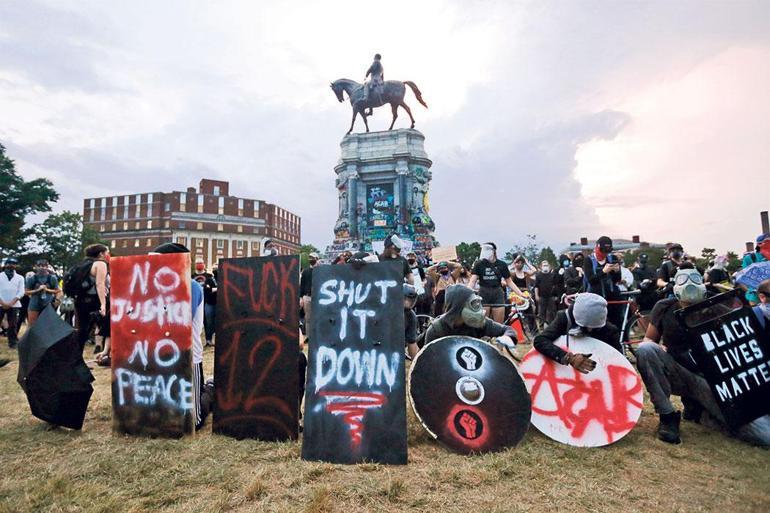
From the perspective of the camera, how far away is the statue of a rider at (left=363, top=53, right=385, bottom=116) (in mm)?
33938

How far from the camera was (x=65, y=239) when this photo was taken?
1826 inches

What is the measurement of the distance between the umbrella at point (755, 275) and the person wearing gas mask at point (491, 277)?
10.2 feet

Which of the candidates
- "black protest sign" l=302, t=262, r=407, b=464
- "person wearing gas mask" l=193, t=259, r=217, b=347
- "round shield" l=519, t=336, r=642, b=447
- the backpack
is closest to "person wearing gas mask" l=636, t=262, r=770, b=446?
"round shield" l=519, t=336, r=642, b=447

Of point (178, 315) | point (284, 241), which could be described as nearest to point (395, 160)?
point (178, 315)

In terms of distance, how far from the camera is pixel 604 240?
629cm

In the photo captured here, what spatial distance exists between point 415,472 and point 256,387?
1617 millimetres

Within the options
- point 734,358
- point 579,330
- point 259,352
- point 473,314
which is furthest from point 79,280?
point 734,358

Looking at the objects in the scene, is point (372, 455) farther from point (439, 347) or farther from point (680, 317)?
point (680, 317)

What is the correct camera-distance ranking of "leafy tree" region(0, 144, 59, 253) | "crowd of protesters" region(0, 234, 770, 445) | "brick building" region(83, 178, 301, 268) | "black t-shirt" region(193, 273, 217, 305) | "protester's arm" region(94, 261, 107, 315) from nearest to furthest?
"crowd of protesters" region(0, 234, 770, 445), "protester's arm" region(94, 261, 107, 315), "black t-shirt" region(193, 273, 217, 305), "leafy tree" region(0, 144, 59, 253), "brick building" region(83, 178, 301, 268)

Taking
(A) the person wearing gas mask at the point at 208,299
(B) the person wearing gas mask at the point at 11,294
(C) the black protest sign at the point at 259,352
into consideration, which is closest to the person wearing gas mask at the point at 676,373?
(C) the black protest sign at the point at 259,352

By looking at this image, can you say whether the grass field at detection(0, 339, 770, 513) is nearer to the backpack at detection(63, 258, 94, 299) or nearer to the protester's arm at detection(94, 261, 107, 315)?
the protester's arm at detection(94, 261, 107, 315)

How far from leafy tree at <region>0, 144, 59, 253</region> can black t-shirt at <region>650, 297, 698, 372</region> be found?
31822 millimetres

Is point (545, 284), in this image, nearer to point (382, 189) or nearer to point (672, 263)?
point (672, 263)

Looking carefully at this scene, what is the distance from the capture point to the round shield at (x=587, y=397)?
3.72 meters
